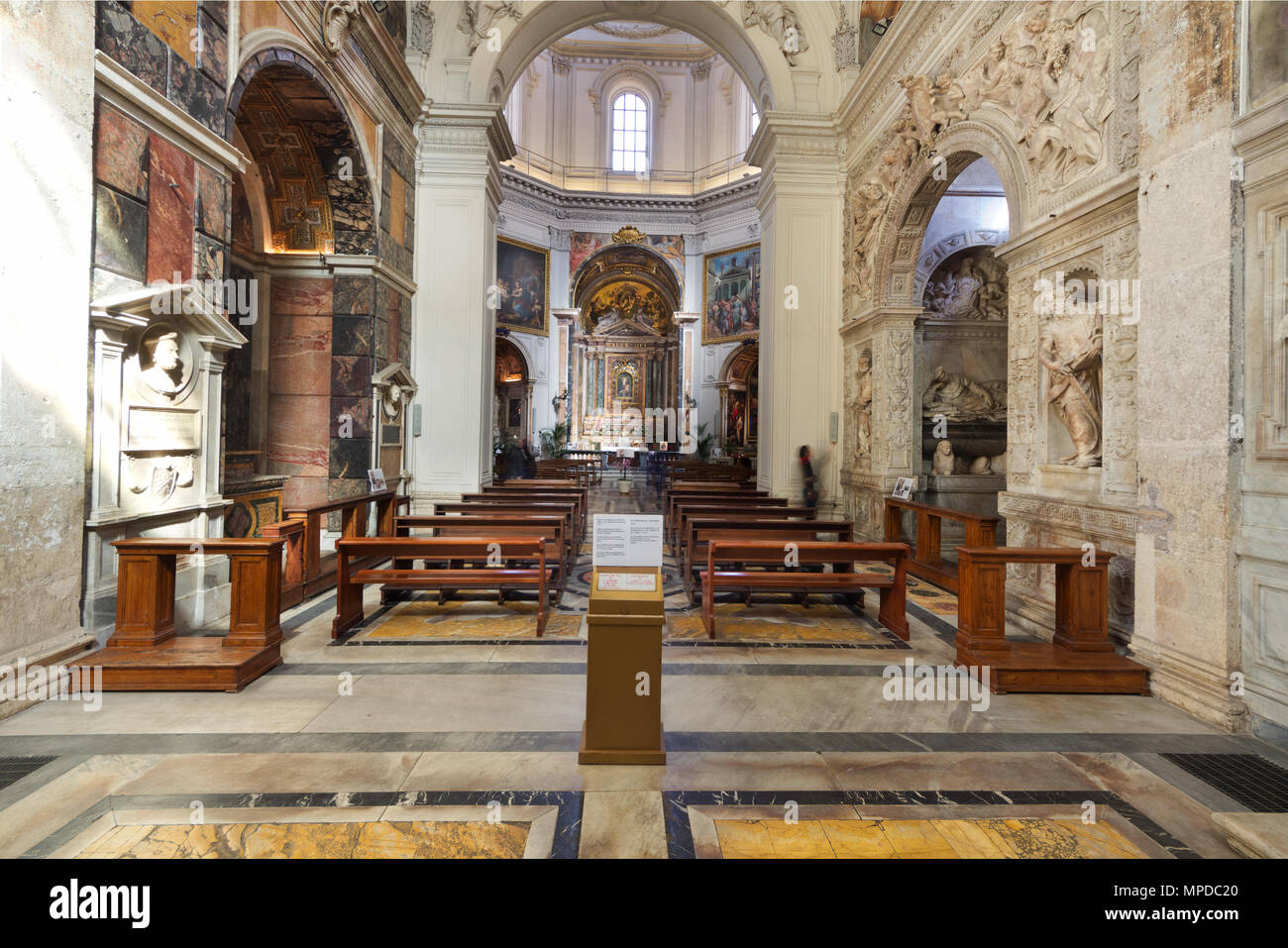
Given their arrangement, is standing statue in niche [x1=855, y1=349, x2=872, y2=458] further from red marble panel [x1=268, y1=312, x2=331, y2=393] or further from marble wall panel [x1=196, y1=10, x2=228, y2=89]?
marble wall panel [x1=196, y1=10, x2=228, y2=89]

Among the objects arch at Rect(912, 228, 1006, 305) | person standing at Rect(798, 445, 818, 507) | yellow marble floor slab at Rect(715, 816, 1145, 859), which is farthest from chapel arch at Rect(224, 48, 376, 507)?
yellow marble floor slab at Rect(715, 816, 1145, 859)

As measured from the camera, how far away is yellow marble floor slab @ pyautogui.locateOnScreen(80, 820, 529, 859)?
2393mm

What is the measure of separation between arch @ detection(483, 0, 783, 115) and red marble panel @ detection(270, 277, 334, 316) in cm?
499

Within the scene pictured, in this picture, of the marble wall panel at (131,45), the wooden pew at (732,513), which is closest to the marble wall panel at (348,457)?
the wooden pew at (732,513)

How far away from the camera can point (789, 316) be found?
12141 millimetres

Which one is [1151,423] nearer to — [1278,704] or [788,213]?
[1278,704]

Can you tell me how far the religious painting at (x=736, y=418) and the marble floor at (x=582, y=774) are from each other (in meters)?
20.6

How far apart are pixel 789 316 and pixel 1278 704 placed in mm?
9660

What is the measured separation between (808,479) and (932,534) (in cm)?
391

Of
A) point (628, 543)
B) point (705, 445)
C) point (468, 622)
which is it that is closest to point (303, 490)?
point (468, 622)

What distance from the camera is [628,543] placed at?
342 centimetres

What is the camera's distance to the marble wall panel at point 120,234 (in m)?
4.49

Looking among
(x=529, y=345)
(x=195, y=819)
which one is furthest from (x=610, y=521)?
(x=529, y=345)

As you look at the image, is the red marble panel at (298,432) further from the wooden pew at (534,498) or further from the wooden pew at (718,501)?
the wooden pew at (718,501)
